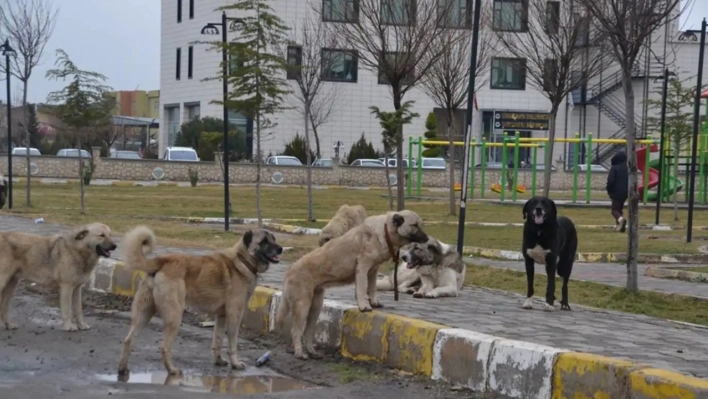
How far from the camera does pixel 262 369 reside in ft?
29.3

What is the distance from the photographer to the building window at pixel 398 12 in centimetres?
2538

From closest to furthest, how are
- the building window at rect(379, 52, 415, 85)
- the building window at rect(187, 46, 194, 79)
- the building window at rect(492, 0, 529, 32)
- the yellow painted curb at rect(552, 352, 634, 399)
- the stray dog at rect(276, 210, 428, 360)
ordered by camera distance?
the yellow painted curb at rect(552, 352, 634, 399) < the stray dog at rect(276, 210, 428, 360) < the building window at rect(379, 52, 415, 85) < the building window at rect(492, 0, 529, 32) < the building window at rect(187, 46, 194, 79)

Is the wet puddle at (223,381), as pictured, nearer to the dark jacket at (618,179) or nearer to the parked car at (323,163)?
the dark jacket at (618,179)

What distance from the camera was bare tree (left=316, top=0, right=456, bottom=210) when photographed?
Result: 24.4m

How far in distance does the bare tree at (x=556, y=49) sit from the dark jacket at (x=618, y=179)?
5.21 ft

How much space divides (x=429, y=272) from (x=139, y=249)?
491 centimetres

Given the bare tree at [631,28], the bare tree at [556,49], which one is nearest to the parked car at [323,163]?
the bare tree at [556,49]

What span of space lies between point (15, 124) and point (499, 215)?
176ft

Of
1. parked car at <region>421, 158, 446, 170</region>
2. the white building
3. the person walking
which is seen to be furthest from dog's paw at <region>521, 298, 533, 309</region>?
the white building

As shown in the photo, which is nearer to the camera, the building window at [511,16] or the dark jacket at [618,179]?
the dark jacket at [618,179]

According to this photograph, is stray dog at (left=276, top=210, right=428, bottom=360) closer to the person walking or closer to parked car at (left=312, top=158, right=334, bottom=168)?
the person walking

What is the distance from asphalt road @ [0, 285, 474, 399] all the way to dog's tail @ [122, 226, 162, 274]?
85 centimetres

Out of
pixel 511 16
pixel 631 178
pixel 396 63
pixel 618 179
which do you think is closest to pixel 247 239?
pixel 631 178

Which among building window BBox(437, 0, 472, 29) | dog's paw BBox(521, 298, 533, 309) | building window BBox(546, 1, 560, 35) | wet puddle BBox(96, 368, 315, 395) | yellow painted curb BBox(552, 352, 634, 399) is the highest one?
building window BBox(437, 0, 472, 29)
